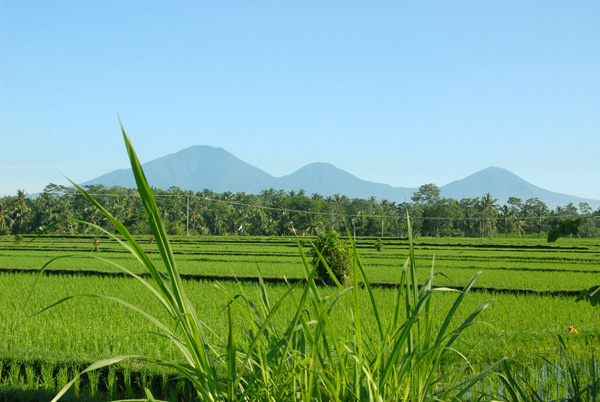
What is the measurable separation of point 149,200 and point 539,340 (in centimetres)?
563

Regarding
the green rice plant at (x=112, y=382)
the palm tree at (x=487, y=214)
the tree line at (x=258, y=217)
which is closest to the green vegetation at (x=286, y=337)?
the green rice plant at (x=112, y=382)

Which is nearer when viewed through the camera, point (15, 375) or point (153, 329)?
point (15, 375)

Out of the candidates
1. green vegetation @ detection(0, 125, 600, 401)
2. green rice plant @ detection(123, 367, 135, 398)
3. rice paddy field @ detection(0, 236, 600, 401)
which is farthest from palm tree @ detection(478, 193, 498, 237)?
green rice plant @ detection(123, 367, 135, 398)

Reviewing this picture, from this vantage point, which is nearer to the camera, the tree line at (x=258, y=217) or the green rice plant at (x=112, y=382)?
the green rice plant at (x=112, y=382)

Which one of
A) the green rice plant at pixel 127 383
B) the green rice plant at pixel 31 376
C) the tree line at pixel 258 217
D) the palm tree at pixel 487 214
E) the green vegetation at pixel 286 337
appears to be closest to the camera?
the green vegetation at pixel 286 337

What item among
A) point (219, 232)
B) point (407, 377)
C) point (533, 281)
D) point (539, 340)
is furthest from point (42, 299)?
point (219, 232)

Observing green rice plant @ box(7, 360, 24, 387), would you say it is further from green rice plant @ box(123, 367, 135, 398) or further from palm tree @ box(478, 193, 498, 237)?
palm tree @ box(478, 193, 498, 237)

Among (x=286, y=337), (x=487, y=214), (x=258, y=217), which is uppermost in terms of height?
(x=487, y=214)

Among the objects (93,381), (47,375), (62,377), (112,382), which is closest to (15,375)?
(47,375)

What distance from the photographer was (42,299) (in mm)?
9211

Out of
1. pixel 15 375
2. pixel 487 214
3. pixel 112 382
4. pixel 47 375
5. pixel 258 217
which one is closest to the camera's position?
pixel 112 382

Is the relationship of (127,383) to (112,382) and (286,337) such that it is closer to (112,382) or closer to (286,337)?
(112,382)

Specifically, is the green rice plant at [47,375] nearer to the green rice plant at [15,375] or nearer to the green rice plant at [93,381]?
the green rice plant at [15,375]

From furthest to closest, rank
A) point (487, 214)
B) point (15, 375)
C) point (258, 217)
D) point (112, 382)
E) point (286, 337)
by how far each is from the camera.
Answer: point (487, 214) → point (258, 217) → point (15, 375) → point (112, 382) → point (286, 337)
